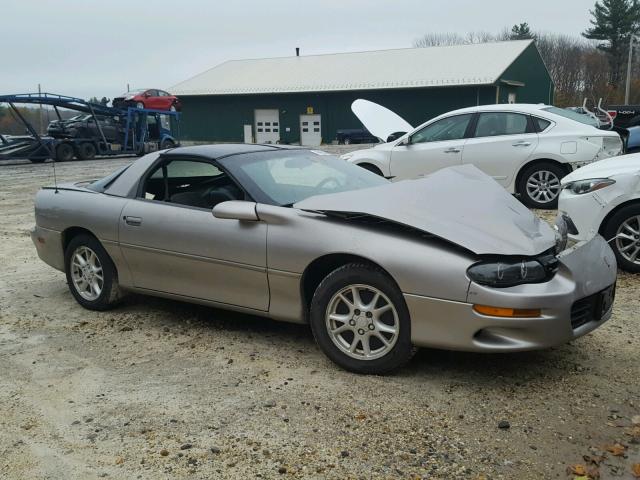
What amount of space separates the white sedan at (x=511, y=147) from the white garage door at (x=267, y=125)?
3099 cm

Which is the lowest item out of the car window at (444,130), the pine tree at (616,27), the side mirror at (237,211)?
the side mirror at (237,211)

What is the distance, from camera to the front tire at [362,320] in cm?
369

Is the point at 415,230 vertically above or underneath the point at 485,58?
underneath

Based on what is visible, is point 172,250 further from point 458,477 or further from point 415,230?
point 458,477

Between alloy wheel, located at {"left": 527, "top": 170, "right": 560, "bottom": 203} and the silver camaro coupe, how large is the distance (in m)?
4.63

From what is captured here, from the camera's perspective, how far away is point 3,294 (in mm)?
6098

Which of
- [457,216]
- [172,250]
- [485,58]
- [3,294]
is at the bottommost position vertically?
[3,294]

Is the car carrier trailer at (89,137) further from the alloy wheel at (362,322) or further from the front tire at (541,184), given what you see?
the alloy wheel at (362,322)

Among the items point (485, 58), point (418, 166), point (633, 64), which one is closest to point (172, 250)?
point (418, 166)

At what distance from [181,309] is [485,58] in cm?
3464

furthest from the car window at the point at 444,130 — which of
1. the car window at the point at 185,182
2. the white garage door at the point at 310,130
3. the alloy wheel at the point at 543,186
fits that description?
the white garage door at the point at 310,130

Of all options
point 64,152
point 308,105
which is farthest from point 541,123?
point 308,105

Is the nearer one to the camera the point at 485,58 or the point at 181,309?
the point at 181,309

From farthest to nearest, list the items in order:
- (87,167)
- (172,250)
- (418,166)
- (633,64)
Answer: (633,64) < (87,167) < (418,166) < (172,250)
